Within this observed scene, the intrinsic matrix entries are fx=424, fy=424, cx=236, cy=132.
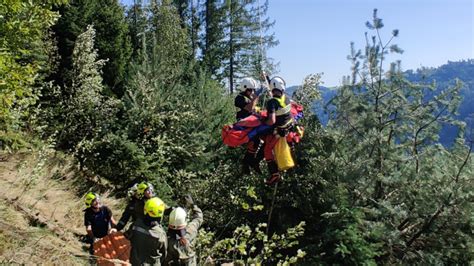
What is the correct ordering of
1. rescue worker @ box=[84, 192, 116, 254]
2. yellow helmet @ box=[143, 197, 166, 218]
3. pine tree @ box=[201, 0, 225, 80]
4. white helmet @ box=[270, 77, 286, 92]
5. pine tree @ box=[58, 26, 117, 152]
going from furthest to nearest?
1. pine tree @ box=[201, 0, 225, 80]
2. pine tree @ box=[58, 26, 117, 152]
3. rescue worker @ box=[84, 192, 116, 254]
4. white helmet @ box=[270, 77, 286, 92]
5. yellow helmet @ box=[143, 197, 166, 218]

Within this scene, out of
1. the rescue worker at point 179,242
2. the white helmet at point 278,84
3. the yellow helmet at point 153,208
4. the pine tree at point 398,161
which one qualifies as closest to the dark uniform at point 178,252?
the rescue worker at point 179,242

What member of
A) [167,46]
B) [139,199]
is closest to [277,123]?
[139,199]

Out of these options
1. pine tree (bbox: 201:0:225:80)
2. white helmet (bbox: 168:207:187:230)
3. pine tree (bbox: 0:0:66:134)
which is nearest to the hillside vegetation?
pine tree (bbox: 0:0:66:134)

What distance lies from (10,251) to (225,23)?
22922 mm

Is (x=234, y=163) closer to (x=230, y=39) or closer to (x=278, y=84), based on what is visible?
(x=278, y=84)

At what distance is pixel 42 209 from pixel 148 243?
13.2 ft

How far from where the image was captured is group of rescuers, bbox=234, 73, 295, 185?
208 inches

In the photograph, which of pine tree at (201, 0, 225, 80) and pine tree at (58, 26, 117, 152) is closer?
pine tree at (58, 26, 117, 152)

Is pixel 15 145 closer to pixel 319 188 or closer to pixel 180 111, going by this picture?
pixel 180 111

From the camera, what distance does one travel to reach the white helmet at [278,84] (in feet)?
17.2

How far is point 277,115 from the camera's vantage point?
17.6ft

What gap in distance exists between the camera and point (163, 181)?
10141mm

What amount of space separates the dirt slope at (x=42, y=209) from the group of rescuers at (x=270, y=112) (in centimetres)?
262

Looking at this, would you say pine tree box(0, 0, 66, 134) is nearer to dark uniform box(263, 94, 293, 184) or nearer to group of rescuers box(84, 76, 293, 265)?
group of rescuers box(84, 76, 293, 265)
